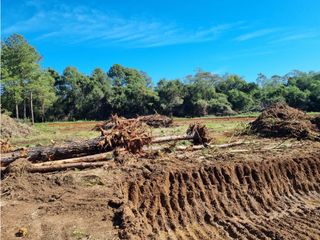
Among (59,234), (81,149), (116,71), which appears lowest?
(59,234)

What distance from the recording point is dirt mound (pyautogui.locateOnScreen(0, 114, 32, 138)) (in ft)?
56.0

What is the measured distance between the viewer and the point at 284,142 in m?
12.2

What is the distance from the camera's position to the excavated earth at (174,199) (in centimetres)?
599

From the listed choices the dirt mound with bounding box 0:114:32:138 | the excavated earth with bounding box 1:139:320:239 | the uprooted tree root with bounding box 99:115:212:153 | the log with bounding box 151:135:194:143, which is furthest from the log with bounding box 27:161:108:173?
the dirt mound with bounding box 0:114:32:138

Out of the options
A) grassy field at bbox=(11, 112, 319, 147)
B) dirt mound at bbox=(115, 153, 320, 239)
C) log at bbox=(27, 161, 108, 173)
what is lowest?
dirt mound at bbox=(115, 153, 320, 239)

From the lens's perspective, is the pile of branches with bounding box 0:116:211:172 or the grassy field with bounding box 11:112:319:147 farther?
the grassy field with bounding box 11:112:319:147

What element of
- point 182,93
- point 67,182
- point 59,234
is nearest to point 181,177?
point 67,182

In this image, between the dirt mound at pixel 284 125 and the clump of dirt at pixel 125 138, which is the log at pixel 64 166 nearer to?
the clump of dirt at pixel 125 138

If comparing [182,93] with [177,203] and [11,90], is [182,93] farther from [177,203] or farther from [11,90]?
[177,203]

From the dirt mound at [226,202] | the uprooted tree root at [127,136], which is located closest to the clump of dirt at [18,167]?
the uprooted tree root at [127,136]

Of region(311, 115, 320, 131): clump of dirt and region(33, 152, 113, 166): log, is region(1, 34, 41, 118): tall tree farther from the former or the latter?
region(311, 115, 320, 131): clump of dirt

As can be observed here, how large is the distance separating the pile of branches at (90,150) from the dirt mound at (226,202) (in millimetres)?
2167

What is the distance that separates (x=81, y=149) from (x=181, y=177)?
3524 millimetres

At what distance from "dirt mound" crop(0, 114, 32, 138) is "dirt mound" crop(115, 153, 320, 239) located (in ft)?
37.6
